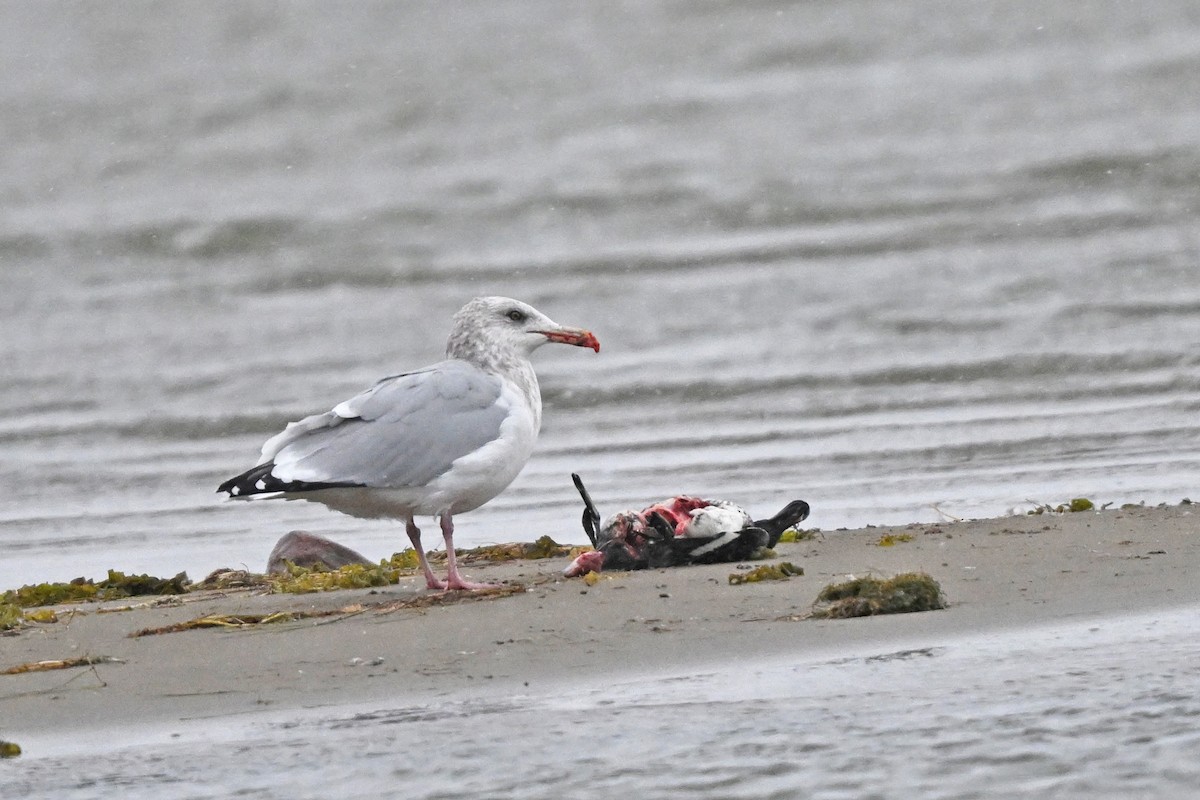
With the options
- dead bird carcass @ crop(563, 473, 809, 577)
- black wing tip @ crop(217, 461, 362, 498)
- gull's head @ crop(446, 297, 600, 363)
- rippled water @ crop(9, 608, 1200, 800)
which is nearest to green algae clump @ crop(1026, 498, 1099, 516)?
dead bird carcass @ crop(563, 473, 809, 577)

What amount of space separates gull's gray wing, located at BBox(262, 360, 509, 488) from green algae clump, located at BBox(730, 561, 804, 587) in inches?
→ 44.6

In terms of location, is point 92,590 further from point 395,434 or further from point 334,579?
point 395,434

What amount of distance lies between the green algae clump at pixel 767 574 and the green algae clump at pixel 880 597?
518 millimetres

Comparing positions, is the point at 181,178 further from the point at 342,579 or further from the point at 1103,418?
the point at 342,579

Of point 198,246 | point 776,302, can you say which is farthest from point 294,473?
point 198,246

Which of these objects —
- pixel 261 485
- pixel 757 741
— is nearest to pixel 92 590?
pixel 261 485

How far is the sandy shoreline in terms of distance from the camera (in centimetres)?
489

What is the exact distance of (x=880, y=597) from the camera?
5.47 meters

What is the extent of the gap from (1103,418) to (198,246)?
10192 mm

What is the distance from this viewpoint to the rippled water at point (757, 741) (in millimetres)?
3883

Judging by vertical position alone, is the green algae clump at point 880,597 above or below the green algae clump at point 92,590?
below

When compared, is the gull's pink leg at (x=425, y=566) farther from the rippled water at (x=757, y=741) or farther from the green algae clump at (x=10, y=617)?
the rippled water at (x=757, y=741)

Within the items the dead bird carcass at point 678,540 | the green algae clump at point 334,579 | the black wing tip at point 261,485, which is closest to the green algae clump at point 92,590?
the green algae clump at point 334,579

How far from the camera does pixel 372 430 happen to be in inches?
265
